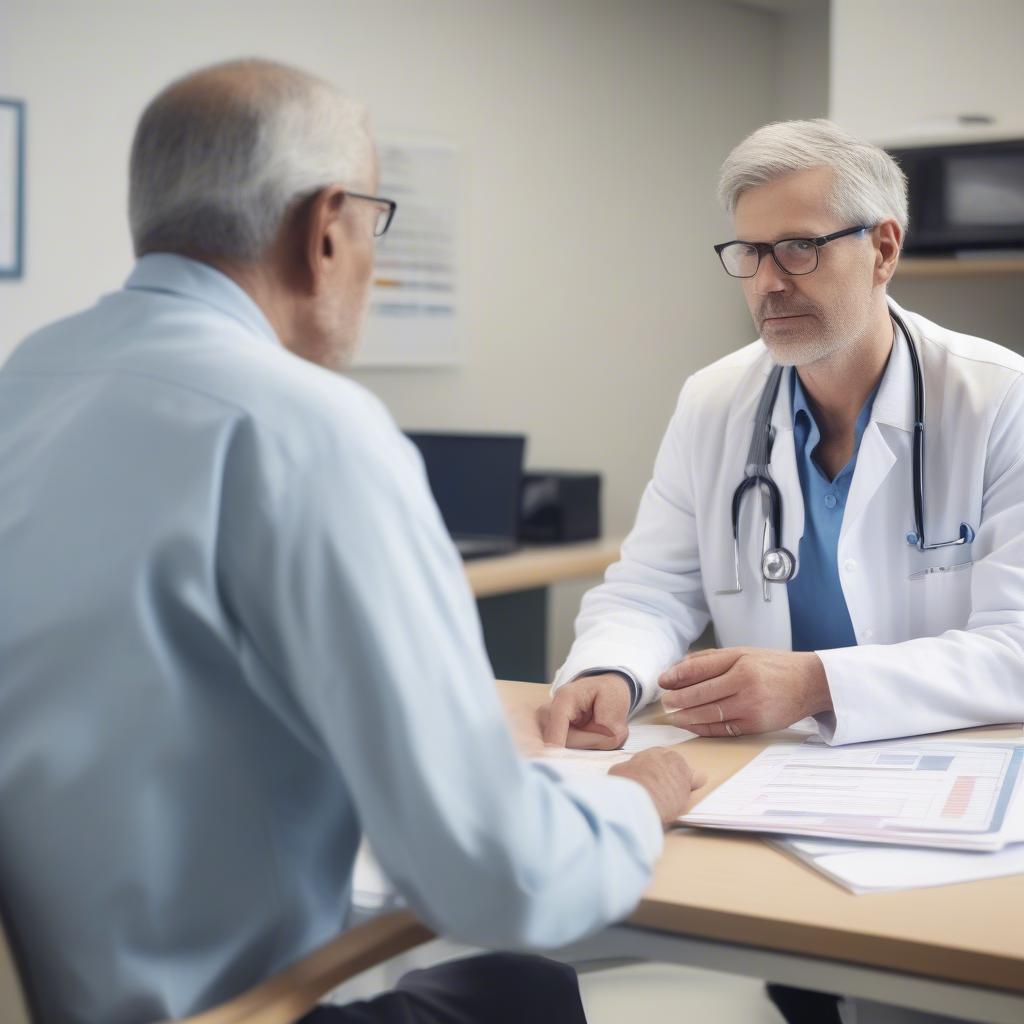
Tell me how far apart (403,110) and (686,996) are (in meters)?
2.68

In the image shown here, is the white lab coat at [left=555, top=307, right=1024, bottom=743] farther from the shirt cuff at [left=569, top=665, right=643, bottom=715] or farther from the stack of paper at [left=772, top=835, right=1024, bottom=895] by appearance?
the stack of paper at [left=772, top=835, right=1024, bottom=895]

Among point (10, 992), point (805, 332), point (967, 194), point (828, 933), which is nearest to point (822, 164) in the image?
point (805, 332)

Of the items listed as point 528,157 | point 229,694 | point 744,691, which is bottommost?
point 744,691

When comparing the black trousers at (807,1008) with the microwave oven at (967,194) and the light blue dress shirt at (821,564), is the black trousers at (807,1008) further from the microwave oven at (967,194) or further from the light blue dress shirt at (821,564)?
the microwave oven at (967,194)

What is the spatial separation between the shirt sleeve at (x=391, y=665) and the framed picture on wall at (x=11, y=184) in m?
2.26

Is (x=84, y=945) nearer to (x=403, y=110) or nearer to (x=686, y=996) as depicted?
(x=686, y=996)

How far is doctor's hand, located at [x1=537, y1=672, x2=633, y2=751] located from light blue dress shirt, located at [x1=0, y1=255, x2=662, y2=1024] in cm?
55

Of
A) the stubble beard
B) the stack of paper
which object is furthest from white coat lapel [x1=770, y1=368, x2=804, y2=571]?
the stack of paper

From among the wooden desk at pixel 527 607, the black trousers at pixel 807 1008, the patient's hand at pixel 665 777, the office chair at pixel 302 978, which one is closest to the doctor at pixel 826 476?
the patient's hand at pixel 665 777

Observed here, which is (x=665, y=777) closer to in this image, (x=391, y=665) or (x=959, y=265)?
(x=391, y=665)

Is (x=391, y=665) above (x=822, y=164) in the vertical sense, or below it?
below

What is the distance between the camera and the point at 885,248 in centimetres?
193

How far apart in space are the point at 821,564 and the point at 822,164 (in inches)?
21.4

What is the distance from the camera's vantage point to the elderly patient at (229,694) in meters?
0.87
